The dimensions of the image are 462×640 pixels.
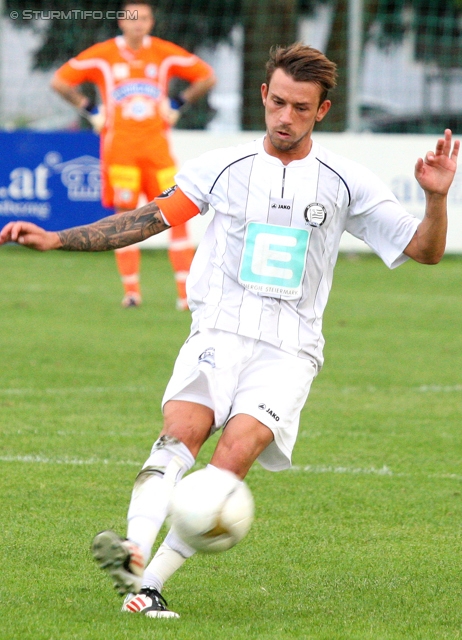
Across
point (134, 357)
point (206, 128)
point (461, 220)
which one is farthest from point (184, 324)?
point (206, 128)

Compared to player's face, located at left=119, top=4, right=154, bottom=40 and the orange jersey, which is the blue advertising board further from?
player's face, located at left=119, top=4, right=154, bottom=40

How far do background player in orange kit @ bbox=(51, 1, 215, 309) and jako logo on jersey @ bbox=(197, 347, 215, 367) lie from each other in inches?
299

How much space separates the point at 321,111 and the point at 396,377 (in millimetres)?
4657

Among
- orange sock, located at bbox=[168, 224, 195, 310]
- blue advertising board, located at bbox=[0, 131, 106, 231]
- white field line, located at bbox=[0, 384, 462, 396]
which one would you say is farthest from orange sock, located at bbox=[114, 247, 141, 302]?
blue advertising board, located at bbox=[0, 131, 106, 231]

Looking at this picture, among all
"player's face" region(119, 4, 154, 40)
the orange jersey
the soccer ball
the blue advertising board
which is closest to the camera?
the soccer ball

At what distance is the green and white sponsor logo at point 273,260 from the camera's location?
426 centimetres

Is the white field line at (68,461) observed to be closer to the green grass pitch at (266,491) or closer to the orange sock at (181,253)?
the green grass pitch at (266,491)

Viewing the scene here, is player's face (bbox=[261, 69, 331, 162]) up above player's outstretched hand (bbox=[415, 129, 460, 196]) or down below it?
above

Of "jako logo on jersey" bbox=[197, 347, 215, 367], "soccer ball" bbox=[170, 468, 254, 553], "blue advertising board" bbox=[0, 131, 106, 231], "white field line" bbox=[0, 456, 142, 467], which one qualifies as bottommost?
"blue advertising board" bbox=[0, 131, 106, 231]

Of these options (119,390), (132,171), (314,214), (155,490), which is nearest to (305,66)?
(314,214)

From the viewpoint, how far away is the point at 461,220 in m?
17.6

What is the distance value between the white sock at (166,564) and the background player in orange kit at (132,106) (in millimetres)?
7808

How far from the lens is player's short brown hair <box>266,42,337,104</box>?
167 inches

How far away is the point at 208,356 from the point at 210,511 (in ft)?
2.01
